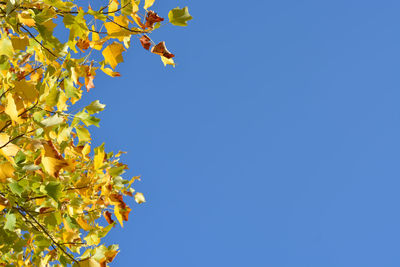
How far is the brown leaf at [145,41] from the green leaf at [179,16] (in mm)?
248

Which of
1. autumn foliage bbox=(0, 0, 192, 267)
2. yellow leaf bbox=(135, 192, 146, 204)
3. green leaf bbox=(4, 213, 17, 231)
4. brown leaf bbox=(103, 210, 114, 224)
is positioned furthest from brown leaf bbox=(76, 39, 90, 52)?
yellow leaf bbox=(135, 192, 146, 204)

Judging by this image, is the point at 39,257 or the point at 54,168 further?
the point at 39,257

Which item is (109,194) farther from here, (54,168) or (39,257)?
(39,257)

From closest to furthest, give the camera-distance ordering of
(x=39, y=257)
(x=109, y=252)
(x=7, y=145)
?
(x=7, y=145), (x=109, y=252), (x=39, y=257)

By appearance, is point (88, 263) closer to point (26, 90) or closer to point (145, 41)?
point (26, 90)

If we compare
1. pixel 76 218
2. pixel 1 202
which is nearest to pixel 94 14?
pixel 1 202

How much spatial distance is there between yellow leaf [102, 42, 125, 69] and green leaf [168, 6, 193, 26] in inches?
11.9

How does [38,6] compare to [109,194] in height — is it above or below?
above

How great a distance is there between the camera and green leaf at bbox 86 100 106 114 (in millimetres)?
2242

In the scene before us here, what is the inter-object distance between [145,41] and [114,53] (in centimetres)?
17

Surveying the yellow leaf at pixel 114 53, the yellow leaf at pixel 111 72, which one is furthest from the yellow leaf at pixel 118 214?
the yellow leaf at pixel 114 53

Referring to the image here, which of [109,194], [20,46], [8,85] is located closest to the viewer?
[20,46]

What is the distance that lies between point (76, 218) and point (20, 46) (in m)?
1.23

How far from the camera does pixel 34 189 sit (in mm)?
2457
